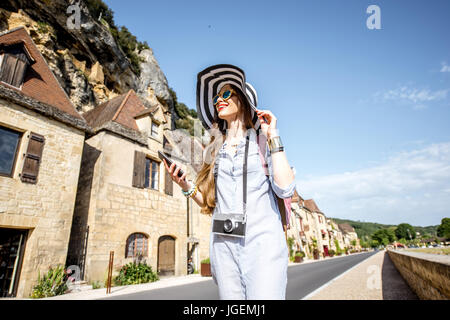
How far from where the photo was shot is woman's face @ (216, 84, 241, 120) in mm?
1746

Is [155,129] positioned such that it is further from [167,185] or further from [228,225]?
[228,225]

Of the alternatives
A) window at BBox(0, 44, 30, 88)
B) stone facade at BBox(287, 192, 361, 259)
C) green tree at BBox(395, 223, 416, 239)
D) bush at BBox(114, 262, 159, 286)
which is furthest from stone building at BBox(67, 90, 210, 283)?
green tree at BBox(395, 223, 416, 239)

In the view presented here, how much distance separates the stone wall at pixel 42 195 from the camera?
7.63 metres

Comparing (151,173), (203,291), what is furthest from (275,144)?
(151,173)

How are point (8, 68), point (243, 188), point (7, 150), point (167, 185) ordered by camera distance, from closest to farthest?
point (243, 188) < point (7, 150) < point (8, 68) < point (167, 185)

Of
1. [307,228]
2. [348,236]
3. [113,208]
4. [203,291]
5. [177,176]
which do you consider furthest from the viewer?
[348,236]

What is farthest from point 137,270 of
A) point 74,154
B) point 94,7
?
point 94,7

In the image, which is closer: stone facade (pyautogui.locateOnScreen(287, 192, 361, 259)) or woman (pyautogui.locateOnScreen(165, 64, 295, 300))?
woman (pyautogui.locateOnScreen(165, 64, 295, 300))

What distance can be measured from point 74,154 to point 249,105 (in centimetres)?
1026

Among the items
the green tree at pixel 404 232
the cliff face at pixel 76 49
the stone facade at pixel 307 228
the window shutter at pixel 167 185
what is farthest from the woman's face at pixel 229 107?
the green tree at pixel 404 232

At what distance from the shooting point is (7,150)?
8070 mm

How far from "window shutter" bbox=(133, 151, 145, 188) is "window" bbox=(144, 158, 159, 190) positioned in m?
0.69

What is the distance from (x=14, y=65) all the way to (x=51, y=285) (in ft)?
26.3

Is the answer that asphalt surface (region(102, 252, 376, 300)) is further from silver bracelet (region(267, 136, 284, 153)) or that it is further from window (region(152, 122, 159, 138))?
window (region(152, 122, 159, 138))
